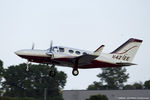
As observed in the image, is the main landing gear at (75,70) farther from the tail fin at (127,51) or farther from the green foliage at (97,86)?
the green foliage at (97,86)

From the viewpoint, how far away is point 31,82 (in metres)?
124

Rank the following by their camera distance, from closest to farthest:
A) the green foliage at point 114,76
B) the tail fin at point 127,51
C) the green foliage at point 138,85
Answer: the tail fin at point 127,51 → the green foliage at point 138,85 → the green foliage at point 114,76

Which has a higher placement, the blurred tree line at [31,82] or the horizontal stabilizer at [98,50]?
the blurred tree line at [31,82]

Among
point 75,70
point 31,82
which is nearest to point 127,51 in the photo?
point 75,70

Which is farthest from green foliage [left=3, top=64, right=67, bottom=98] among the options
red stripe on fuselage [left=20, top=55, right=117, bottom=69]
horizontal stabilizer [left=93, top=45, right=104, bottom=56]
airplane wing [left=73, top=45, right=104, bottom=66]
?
horizontal stabilizer [left=93, top=45, right=104, bottom=56]

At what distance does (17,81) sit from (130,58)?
76.1 meters

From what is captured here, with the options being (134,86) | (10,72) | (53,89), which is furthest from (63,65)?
(134,86)

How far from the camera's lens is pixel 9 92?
126 meters

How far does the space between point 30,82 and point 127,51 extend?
→ 2829 inches

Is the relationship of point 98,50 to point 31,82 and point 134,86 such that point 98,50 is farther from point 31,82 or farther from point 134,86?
point 134,86

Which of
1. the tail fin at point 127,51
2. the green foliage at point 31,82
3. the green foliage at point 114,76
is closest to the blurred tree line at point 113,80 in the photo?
the green foliage at point 114,76

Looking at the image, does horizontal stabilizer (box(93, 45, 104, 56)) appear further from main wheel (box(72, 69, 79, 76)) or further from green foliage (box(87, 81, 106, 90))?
green foliage (box(87, 81, 106, 90))

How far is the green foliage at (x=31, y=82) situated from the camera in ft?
399

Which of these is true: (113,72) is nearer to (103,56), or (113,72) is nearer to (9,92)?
(9,92)
